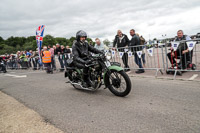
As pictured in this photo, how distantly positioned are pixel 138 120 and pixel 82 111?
4.06ft

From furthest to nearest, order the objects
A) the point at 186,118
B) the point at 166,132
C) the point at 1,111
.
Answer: the point at 1,111 → the point at 186,118 → the point at 166,132

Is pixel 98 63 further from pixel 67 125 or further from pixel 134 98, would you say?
pixel 67 125

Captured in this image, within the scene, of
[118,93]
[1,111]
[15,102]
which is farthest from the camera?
[15,102]

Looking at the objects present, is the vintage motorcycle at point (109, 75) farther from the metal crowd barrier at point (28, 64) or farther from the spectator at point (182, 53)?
the metal crowd barrier at point (28, 64)

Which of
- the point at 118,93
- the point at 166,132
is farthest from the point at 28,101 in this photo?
the point at 166,132

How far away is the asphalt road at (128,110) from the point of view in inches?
101

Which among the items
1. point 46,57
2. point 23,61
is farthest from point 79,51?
point 23,61

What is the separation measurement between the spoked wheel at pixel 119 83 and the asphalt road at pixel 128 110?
170 mm

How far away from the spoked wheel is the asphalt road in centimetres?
17

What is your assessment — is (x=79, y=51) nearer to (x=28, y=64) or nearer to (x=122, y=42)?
(x=122, y=42)

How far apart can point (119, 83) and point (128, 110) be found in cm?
91

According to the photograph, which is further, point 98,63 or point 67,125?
point 98,63

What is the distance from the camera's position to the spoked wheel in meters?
3.78

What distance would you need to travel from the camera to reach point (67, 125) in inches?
110
